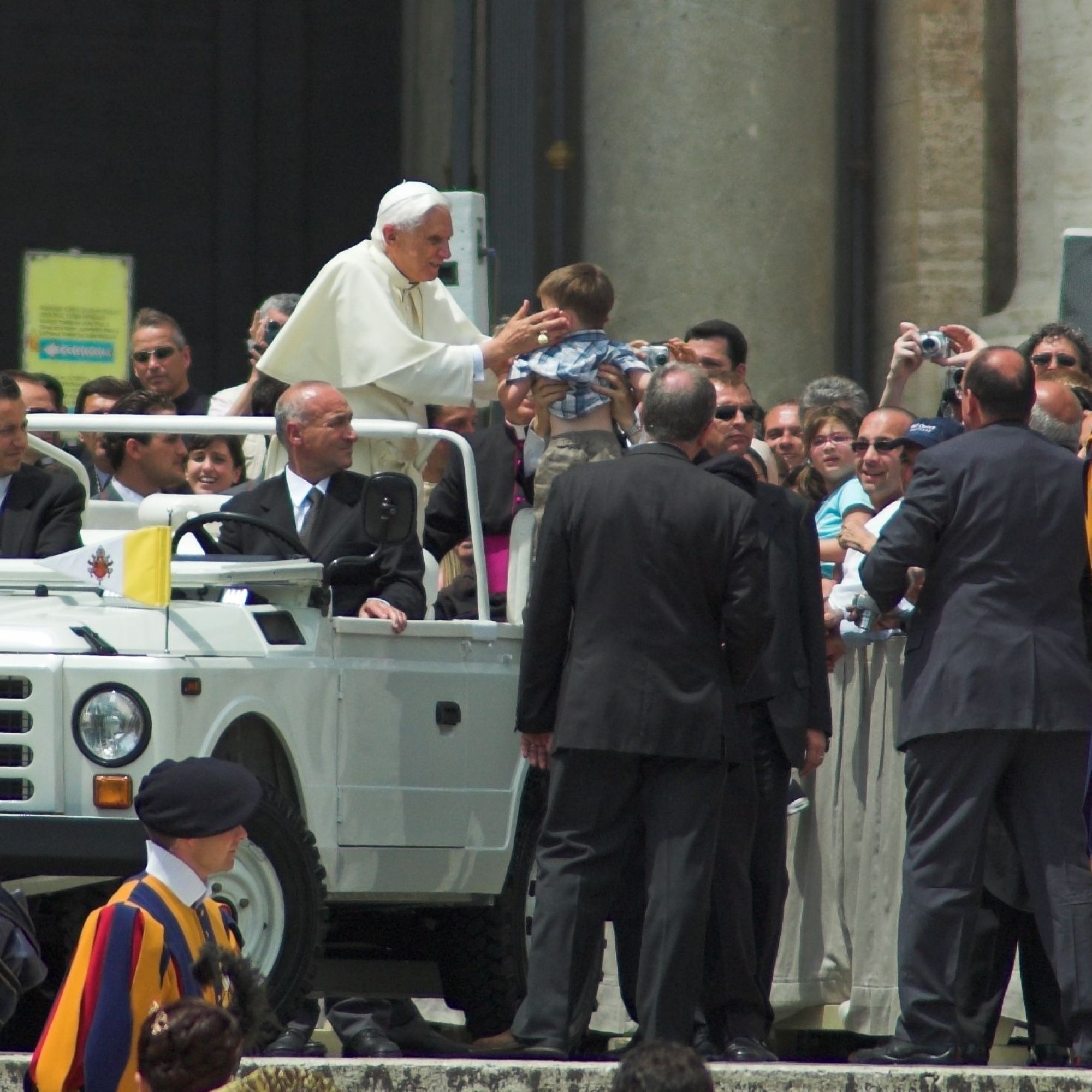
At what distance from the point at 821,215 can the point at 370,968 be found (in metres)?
6.13

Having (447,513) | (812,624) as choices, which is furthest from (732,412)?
(812,624)

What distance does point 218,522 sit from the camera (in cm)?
898

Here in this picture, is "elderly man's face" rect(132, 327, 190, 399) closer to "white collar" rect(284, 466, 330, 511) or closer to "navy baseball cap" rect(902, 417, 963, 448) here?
"white collar" rect(284, 466, 330, 511)

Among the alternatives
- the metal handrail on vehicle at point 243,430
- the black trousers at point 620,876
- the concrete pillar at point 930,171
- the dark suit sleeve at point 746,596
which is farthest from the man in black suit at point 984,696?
the concrete pillar at point 930,171

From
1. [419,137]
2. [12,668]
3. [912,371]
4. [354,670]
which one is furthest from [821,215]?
[12,668]

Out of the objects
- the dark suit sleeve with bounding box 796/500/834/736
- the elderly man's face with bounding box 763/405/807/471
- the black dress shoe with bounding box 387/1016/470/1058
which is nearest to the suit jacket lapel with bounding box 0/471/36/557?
the black dress shoe with bounding box 387/1016/470/1058

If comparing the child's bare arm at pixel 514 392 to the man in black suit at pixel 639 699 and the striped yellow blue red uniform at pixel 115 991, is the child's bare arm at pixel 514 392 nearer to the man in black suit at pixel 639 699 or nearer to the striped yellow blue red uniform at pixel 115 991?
the man in black suit at pixel 639 699

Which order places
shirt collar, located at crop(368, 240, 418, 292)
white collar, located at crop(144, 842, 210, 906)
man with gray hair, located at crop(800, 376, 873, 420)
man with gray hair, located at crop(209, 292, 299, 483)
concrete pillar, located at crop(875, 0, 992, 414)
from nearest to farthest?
white collar, located at crop(144, 842, 210, 906) < shirt collar, located at crop(368, 240, 418, 292) < man with gray hair, located at crop(209, 292, 299, 483) < man with gray hair, located at crop(800, 376, 873, 420) < concrete pillar, located at crop(875, 0, 992, 414)

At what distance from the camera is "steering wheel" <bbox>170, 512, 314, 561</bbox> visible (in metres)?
8.47

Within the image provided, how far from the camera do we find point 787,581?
8938 mm

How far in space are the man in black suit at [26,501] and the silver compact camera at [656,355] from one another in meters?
1.87

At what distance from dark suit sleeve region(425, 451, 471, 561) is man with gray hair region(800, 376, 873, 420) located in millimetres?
2047

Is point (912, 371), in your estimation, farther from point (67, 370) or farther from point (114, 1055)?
point (114, 1055)

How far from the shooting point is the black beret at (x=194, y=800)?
6.07 metres
